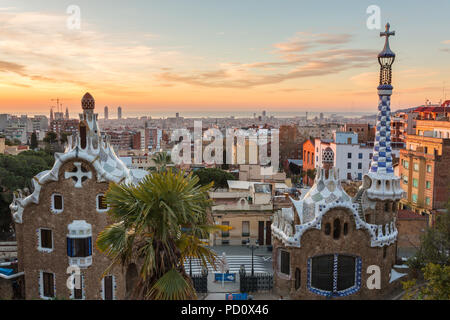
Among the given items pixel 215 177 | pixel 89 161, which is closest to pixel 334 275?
pixel 89 161

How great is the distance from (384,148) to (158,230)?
2197 centimetres

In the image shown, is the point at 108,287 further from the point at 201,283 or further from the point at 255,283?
the point at 255,283

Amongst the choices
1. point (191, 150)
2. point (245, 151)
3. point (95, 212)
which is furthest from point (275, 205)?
point (191, 150)

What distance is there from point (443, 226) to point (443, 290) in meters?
14.1

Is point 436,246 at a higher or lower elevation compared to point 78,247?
lower

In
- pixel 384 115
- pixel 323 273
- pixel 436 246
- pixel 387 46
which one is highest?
pixel 387 46

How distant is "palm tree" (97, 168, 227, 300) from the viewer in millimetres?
12531

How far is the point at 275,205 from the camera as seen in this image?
142 feet

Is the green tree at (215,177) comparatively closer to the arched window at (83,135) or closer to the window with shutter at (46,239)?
the arched window at (83,135)

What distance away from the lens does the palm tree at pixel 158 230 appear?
12.5m

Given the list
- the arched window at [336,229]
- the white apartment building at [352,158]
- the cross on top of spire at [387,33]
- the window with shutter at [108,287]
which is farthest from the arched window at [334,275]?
the white apartment building at [352,158]

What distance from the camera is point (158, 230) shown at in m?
13.0

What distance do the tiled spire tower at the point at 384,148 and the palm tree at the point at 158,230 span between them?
63.8 ft

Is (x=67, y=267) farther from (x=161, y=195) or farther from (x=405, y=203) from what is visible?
(x=405, y=203)
